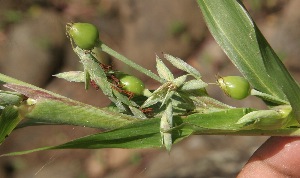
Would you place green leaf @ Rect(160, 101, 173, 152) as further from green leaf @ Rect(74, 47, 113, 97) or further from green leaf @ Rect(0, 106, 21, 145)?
green leaf @ Rect(0, 106, 21, 145)

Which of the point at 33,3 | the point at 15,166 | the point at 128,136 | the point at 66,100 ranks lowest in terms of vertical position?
the point at 15,166

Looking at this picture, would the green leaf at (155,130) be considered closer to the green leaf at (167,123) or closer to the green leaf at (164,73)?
the green leaf at (167,123)

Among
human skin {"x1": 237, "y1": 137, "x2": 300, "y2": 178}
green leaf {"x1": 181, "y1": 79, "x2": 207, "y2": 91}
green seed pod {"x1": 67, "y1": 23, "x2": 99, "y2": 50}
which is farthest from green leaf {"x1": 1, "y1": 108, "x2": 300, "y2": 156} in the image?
human skin {"x1": 237, "y1": 137, "x2": 300, "y2": 178}

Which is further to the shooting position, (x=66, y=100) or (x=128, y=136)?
(x=128, y=136)

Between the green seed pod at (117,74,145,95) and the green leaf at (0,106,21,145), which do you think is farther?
the green seed pod at (117,74,145,95)

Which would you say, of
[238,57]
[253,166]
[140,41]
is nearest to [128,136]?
[238,57]

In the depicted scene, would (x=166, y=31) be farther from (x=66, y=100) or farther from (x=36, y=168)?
(x=66, y=100)
